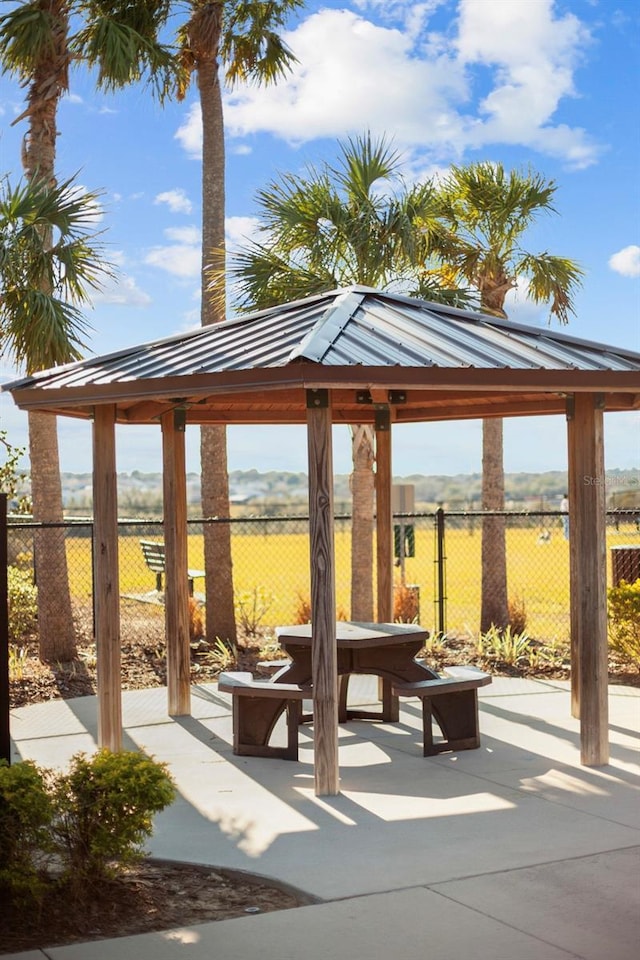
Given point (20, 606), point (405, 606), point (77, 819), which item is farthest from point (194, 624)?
point (77, 819)

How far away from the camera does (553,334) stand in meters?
7.75

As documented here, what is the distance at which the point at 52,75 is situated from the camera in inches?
521

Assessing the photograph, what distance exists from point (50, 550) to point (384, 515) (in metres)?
4.54

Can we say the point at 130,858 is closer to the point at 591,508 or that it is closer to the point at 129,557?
the point at 591,508

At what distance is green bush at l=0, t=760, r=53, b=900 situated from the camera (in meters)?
4.62

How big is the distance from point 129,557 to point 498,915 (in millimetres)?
29394

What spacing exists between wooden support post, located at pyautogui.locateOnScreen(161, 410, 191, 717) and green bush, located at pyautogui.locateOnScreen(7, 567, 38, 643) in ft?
14.3

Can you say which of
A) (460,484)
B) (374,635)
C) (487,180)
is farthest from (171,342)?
(460,484)

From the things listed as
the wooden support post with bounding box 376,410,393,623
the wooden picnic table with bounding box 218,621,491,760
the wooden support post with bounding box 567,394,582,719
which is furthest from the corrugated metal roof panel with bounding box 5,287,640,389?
the wooden picnic table with bounding box 218,621,491,760

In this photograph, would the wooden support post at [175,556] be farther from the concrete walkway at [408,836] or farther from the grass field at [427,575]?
the grass field at [427,575]

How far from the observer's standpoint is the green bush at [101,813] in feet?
15.5

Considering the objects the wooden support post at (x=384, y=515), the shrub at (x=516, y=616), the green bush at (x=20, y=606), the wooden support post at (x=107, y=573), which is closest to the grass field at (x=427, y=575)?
the shrub at (x=516, y=616)

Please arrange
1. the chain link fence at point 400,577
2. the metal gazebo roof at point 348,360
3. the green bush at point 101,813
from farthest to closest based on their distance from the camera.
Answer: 1. the chain link fence at point 400,577
2. the metal gazebo roof at point 348,360
3. the green bush at point 101,813

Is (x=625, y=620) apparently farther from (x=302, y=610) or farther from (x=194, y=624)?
(x=194, y=624)
